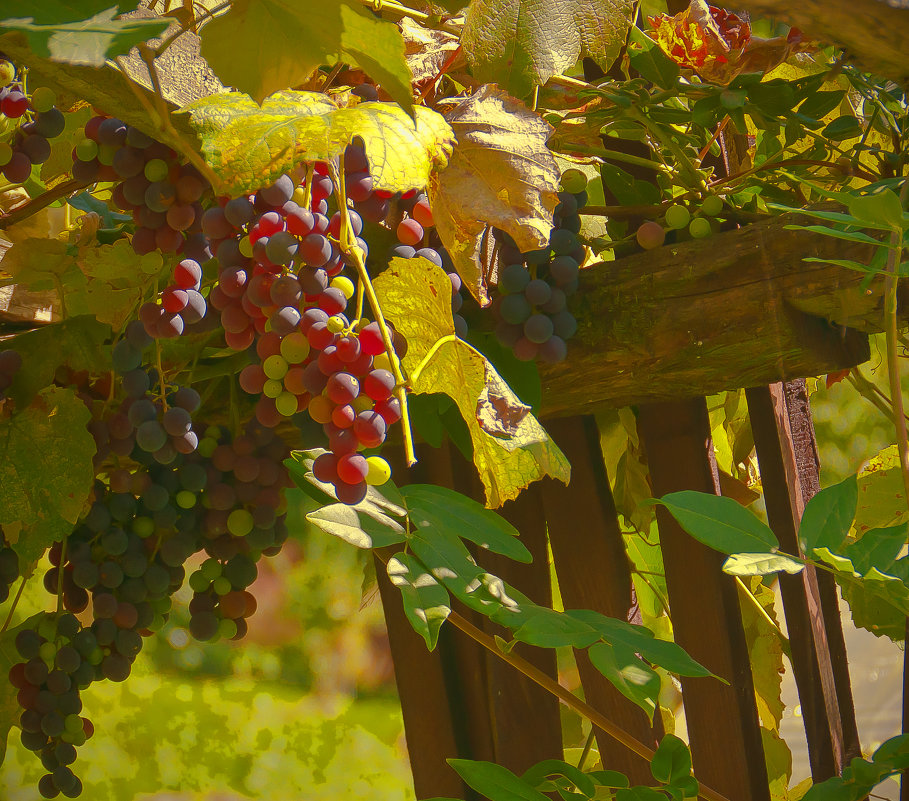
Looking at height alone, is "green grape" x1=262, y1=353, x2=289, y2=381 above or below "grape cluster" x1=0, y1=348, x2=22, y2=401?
above

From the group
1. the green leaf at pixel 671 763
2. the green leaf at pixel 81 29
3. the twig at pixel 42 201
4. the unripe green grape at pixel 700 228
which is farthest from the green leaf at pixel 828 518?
the twig at pixel 42 201

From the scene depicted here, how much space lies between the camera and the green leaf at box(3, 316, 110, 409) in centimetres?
66

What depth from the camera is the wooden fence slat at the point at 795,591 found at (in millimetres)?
723

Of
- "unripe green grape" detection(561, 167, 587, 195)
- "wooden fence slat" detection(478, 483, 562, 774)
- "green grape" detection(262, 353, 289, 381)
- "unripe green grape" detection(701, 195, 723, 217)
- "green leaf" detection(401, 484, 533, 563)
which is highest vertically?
"unripe green grape" detection(561, 167, 587, 195)

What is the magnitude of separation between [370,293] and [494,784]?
0.82 ft

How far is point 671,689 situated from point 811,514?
100 cm

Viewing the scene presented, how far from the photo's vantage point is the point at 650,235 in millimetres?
647

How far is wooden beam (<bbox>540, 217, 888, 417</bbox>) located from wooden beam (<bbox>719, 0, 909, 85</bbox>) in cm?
14

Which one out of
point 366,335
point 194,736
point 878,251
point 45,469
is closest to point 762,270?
point 878,251

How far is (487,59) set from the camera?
1.78 ft

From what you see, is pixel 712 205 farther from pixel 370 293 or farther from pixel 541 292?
pixel 370 293

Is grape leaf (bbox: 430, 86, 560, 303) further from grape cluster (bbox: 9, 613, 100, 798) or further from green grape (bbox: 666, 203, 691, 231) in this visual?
grape cluster (bbox: 9, 613, 100, 798)

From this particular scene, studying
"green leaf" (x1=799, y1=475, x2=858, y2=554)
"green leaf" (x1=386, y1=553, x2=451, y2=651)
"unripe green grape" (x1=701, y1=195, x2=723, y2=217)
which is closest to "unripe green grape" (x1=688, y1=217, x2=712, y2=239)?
"unripe green grape" (x1=701, y1=195, x2=723, y2=217)

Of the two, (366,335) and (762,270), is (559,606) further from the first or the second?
(366,335)
